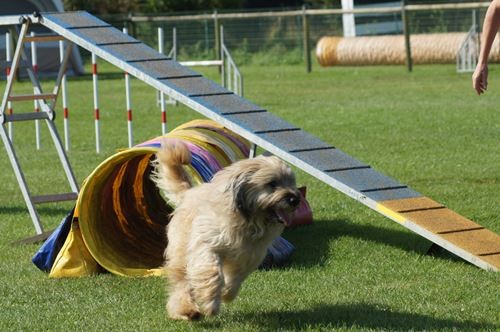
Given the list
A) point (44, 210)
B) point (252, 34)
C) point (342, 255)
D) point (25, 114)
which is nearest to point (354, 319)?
point (342, 255)

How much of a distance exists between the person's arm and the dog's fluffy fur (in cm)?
197

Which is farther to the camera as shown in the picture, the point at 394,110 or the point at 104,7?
the point at 104,7

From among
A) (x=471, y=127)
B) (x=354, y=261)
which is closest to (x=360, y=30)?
(x=471, y=127)

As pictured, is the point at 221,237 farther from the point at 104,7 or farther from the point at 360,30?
the point at 104,7

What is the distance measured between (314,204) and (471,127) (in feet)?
20.0

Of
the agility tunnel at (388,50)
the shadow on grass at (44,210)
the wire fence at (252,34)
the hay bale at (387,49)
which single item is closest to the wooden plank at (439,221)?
the shadow on grass at (44,210)

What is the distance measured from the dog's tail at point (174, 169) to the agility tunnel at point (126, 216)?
619 millimetres

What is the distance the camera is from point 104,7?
129 ft

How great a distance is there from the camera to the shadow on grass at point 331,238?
7.97 m

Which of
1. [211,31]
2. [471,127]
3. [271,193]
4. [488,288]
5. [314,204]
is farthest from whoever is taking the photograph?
[211,31]

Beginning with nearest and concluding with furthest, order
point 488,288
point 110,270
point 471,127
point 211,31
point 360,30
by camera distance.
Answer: point 488,288
point 110,270
point 471,127
point 211,31
point 360,30

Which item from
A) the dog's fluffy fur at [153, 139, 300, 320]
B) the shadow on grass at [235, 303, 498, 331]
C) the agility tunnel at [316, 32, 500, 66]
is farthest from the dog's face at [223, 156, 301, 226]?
the agility tunnel at [316, 32, 500, 66]

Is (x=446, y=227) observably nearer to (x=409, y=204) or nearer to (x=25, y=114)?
(x=409, y=204)

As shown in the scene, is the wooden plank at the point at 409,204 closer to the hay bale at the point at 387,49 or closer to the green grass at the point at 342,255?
the green grass at the point at 342,255
